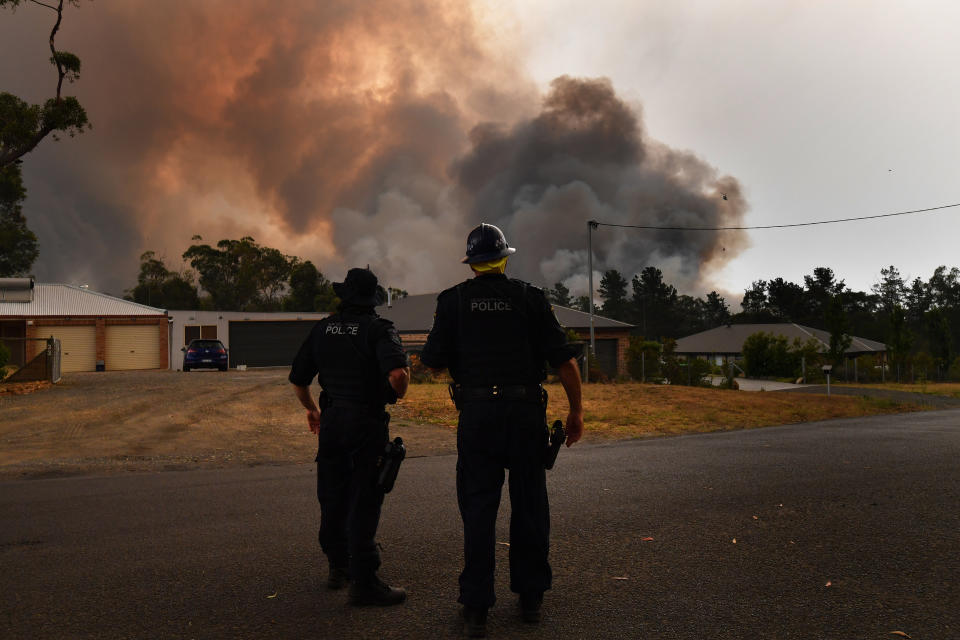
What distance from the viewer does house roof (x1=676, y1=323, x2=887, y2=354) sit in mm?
62219

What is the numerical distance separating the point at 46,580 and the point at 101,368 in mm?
38605

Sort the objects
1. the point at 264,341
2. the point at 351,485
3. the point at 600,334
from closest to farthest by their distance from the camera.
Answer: the point at 351,485 < the point at 264,341 < the point at 600,334

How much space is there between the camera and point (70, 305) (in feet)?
135

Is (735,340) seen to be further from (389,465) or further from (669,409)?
(389,465)

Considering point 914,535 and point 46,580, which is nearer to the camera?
point 46,580

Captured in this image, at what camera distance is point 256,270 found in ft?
256

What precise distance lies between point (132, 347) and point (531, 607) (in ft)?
136

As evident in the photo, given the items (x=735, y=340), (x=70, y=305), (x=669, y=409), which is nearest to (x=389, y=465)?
(x=669, y=409)

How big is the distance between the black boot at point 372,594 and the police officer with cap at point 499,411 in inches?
20.2

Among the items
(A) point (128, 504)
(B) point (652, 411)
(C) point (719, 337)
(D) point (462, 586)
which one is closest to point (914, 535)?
(D) point (462, 586)

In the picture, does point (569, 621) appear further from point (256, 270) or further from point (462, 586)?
point (256, 270)

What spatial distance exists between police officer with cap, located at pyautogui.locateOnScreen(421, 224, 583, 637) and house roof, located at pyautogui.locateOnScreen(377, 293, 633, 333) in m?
35.8

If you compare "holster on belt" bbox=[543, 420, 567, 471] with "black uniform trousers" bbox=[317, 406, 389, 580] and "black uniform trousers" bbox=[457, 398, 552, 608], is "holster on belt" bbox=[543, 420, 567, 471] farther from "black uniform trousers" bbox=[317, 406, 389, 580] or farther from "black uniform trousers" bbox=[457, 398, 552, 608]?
"black uniform trousers" bbox=[317, 406, 389, 580]

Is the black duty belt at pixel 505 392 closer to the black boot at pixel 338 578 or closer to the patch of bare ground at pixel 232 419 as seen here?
the black boot at pixel 338 578
